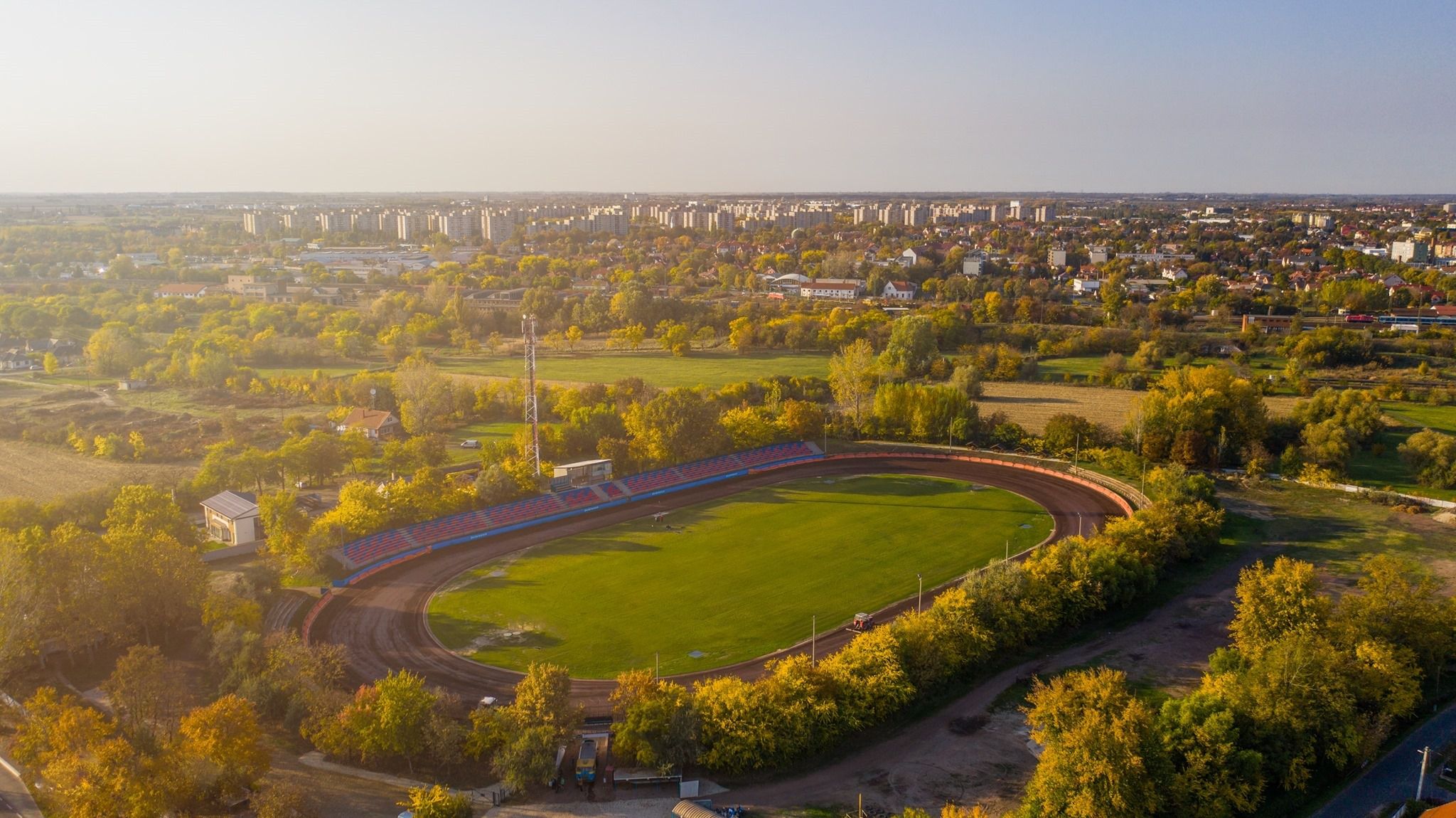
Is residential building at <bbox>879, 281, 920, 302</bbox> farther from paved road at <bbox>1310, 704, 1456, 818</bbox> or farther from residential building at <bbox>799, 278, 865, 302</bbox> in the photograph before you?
paved road at <bbox>1310, 704, 1456, 818</bbox>

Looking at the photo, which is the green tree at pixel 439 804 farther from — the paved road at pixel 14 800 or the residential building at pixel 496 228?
the residential building at pixel 496 228

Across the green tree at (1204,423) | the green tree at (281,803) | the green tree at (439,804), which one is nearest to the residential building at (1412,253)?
the green tree at (1204,423)

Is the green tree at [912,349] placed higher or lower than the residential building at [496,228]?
lower

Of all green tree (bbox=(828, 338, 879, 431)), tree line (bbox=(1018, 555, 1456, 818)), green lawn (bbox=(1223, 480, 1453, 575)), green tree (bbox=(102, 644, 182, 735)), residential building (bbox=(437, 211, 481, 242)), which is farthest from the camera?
residential building (bbox=(437, 211, 481, 242))

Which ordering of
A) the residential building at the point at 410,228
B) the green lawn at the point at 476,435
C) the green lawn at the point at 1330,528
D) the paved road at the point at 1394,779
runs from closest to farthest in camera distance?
the paved road at the point at 1394,779
the green lawn at the point at 1330,528
the green lawn at the point at 476,435
the residential building at the point at 410,228

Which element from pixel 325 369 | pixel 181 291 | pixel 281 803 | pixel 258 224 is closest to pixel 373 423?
pixel 325 369

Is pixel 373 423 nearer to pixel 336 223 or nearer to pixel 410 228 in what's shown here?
pixel 410 228

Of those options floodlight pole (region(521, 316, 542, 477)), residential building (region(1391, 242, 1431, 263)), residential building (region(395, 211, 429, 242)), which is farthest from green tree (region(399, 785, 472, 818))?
residential building (region(395, 211, 429, 242))
